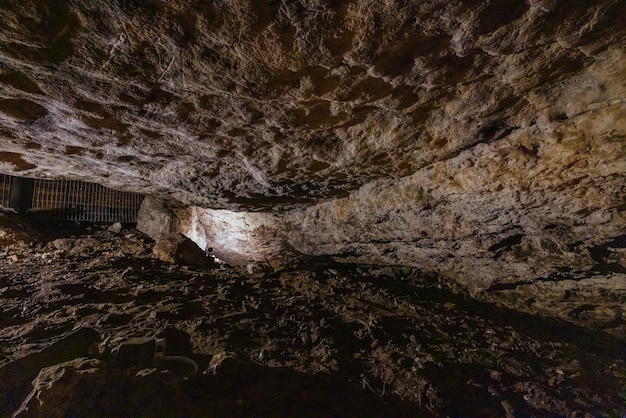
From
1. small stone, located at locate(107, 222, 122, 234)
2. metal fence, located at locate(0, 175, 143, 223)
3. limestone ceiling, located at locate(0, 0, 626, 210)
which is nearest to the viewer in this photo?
limestone ceiling, located at locate(0, 0, 626, 210)

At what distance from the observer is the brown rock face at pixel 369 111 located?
1.12m

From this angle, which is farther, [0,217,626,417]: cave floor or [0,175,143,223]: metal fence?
[0,175,143,223]: metal fence

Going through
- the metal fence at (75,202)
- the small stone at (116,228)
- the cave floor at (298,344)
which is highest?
the metal fence at (75,202)

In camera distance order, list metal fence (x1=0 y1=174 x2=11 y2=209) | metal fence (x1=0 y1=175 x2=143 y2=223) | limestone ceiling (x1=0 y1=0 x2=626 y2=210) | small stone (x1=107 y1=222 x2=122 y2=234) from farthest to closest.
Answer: small stone (x1=107 y1=222 x2=122 y2=234) < metal fence (x1=0 y1=175 x2=143 y2=223) < metal fence (x1=0 y1=174 x2=11 y2=209) < limestone ceiling (x1=0 y1=0 x2=626 y2=210)

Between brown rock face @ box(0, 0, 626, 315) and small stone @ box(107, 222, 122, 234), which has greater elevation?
brown rock face @ box(0, 0, 626, 315)

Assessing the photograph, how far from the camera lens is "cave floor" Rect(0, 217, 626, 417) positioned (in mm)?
1744

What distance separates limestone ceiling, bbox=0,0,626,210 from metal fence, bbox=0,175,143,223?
2.73 meters

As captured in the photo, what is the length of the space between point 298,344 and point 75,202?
4.35 m

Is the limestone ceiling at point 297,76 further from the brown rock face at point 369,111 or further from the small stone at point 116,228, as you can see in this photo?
the small stone at point 116,228

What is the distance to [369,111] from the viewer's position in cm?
180

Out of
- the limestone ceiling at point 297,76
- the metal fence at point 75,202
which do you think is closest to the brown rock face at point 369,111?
the limestone ceiling at point 297,76

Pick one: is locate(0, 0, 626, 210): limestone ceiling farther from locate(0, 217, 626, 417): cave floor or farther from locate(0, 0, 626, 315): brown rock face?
locate(0, 217, 626, 417): cave floor

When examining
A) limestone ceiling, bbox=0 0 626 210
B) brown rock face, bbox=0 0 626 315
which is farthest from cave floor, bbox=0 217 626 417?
limestone ceiling, bbox=0 0 626 210

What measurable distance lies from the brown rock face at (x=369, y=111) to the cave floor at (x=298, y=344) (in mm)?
619
